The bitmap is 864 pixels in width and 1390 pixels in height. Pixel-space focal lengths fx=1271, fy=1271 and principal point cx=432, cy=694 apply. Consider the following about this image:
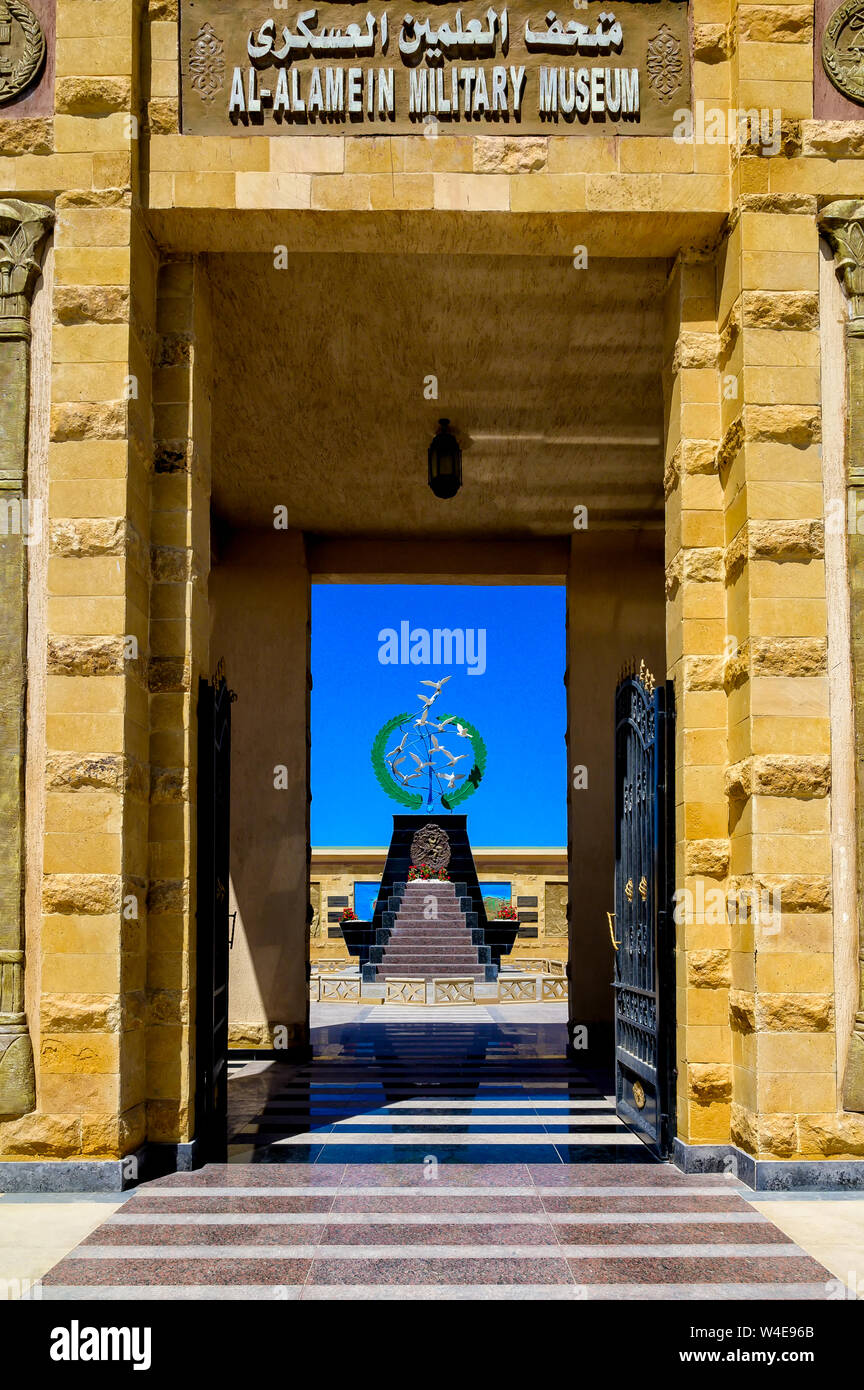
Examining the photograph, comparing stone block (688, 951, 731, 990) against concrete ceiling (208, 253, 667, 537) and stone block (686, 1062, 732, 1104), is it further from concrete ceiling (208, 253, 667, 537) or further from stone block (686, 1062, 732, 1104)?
concrete ceiling (208, 253, 667, 537)

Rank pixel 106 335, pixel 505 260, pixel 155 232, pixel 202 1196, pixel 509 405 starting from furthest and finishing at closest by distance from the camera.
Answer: pixel 509 405
pixel 505 260
pixel 155 232
pixel 106 335
pixel 202 1196

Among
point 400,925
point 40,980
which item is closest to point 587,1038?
point 40,980

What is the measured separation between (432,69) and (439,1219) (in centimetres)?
593

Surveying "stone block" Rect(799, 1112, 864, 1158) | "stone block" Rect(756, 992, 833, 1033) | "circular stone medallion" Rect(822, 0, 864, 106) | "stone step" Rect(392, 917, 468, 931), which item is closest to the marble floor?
"stone block" Rect(799, 1112, 864, 1158)

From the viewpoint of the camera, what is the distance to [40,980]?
6.29 m

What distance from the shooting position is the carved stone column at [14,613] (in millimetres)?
6227

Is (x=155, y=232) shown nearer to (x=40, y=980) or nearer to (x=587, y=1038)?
(x=40, y=980)

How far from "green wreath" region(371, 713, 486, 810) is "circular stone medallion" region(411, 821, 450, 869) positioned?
0.59 m

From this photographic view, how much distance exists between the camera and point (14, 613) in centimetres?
646

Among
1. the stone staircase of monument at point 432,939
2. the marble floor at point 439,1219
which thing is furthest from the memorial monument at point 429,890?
the marble floor at point 439,1219

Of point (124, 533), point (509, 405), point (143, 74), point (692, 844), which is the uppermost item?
point (143, 74)

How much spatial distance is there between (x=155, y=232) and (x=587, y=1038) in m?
8.17

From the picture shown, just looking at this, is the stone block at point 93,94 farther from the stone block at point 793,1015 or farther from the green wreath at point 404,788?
the green wreath at point 404,788

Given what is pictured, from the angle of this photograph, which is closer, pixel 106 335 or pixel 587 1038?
pixel 106 335
